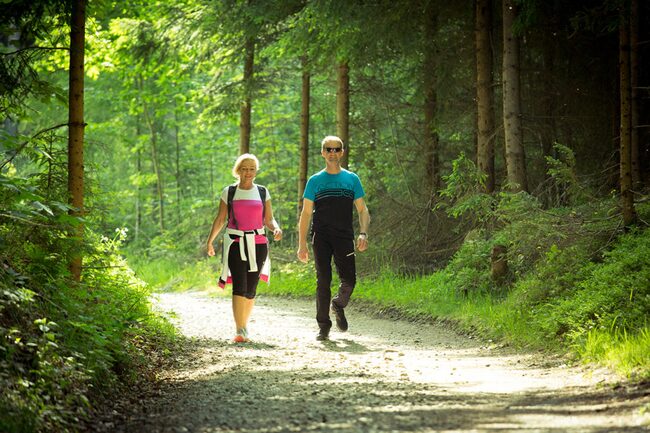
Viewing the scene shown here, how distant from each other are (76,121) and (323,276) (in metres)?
3.63

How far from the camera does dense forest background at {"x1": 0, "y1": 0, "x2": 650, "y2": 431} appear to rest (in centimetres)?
662

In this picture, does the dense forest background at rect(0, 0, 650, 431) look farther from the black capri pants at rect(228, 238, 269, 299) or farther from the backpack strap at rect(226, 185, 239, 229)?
the backpack strap at rect(226, 185, 239, 229)

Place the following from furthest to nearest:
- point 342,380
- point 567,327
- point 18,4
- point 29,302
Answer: point 567,327, point 18,4, point 342,380, point 29,302

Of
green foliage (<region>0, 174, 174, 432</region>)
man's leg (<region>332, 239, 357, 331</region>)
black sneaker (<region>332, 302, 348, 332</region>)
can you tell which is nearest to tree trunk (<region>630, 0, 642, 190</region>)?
man's leg (<region>332, 239, 357, 331</region>)

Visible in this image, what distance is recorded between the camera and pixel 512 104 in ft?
36.3

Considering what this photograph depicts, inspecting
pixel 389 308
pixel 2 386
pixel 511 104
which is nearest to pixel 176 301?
pixel 389 308

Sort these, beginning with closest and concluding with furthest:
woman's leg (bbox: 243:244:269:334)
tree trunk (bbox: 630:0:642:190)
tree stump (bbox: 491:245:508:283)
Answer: tree trunk (bbox: 630:0:642:190)
woman's leg (bbox: 243:244:269:334)
tree stump (bbox: 491:245:508:283)

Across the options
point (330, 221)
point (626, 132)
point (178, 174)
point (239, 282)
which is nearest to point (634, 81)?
point (626, 132)

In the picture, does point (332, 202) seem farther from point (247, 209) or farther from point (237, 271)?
point (237, 271)

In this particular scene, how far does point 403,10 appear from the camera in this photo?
12156 mm

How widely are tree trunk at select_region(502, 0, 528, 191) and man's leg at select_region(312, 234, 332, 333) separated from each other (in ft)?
10.7

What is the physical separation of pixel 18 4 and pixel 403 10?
22.2ft

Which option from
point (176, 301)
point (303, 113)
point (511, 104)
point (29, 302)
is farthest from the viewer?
point (303, 113)

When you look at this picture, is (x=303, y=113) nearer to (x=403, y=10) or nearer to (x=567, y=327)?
(x=403, y=10)
